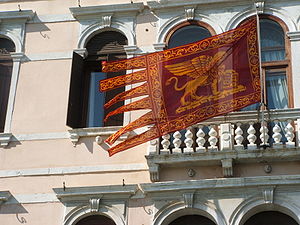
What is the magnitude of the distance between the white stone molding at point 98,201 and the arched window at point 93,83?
165 centimetres

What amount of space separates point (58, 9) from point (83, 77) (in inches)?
76.6

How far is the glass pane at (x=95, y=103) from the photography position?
54.7ft

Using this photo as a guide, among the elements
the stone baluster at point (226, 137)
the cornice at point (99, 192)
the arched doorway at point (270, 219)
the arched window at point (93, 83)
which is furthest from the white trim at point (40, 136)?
the arched doorway at point (270, 219)

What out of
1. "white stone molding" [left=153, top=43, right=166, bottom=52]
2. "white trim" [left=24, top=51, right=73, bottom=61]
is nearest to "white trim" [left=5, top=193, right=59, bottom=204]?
"white trim" [left=24, top=51, right=73, bottom=61]

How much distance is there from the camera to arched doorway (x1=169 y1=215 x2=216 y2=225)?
14.7 m

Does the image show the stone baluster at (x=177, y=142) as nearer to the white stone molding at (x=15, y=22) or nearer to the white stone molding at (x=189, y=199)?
the white stone molding at (x=189, y=199)

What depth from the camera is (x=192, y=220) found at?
48.6 feet

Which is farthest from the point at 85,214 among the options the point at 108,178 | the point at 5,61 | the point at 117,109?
the point at 5,61

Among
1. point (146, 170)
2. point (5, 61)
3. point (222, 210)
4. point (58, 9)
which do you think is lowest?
point (222, 210)

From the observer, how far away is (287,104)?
52.0ft

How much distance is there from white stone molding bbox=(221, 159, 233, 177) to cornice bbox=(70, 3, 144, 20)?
4600mm

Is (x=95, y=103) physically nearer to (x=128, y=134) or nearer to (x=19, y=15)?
(x=128, y=134)

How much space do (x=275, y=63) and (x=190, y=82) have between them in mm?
2267

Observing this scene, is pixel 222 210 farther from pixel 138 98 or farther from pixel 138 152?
pixel 138 98
